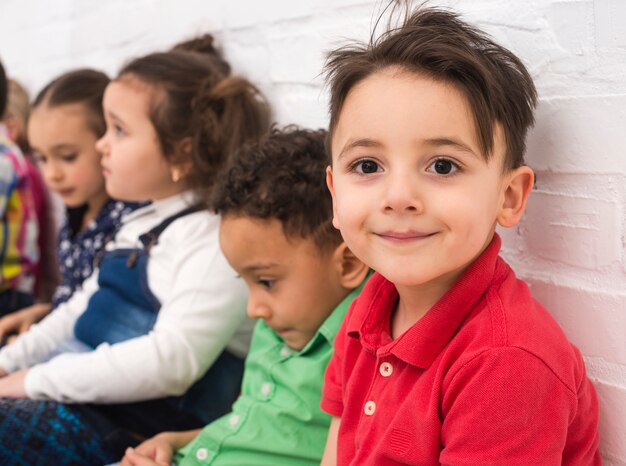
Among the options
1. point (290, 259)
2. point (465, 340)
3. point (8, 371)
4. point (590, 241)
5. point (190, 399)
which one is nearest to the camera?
point (465, 340)

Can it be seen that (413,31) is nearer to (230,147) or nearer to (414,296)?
(414,296)

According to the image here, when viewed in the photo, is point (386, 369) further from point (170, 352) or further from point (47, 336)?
point (47, 336)

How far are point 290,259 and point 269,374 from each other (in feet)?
0.63

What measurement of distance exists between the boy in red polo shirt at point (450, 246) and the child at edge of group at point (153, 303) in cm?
53

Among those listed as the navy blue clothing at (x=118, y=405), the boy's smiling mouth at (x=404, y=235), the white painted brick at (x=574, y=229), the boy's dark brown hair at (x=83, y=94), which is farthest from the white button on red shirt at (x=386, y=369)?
the boy's dark brown hair at (x=83, y=94)

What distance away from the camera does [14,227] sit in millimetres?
2189

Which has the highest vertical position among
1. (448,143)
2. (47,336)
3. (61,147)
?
(448,143)

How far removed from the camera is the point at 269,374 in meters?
1.28

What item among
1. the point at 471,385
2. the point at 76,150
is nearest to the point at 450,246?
the point at 471,385

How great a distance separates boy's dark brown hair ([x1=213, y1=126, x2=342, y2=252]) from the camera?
1.23m

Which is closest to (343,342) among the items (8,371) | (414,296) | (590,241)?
(414,296)

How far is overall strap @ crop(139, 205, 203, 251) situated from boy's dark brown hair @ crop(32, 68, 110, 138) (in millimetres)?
466

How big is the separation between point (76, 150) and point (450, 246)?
1.28 m

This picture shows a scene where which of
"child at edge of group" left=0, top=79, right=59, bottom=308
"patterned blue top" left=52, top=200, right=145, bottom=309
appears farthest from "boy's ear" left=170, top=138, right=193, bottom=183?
"child at edge of group" left=0, top=79, right=59, bottom=308
